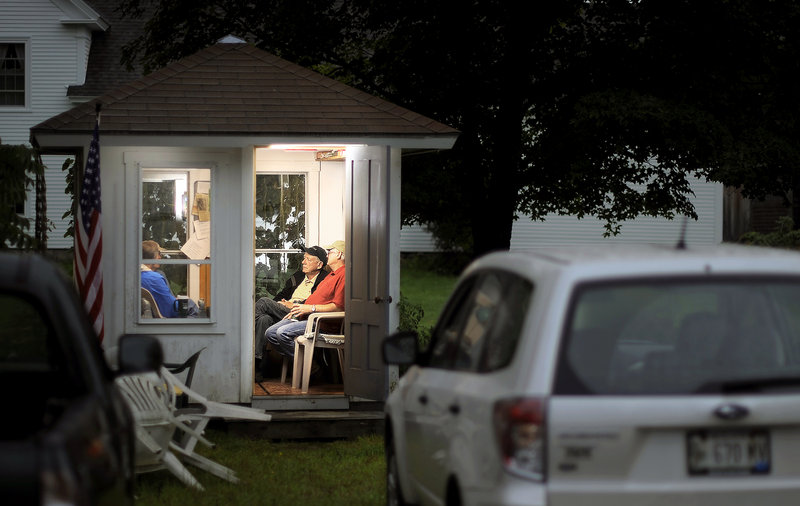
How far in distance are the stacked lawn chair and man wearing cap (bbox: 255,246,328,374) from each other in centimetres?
346

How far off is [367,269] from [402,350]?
5620 mm

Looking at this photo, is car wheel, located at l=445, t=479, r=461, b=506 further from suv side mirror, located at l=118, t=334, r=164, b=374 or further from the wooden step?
the wooden step

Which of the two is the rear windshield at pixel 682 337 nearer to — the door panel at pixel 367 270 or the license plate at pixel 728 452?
the license plate at pixel 728 452

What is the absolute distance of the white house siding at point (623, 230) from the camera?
33.5 meters

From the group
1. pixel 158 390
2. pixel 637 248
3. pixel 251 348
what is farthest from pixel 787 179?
pixel 637 248

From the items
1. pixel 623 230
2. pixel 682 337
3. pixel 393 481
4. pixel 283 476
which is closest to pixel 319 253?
pixel 283 476

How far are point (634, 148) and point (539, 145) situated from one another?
52.6 inches

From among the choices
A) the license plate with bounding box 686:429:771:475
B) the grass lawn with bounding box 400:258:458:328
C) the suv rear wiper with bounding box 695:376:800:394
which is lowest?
the grass lawn with bounding box 400:258:458:328

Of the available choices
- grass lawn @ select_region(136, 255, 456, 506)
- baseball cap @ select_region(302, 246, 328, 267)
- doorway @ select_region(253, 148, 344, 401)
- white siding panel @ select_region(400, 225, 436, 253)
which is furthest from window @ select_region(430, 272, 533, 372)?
white siding panel @ select_region(400, 225, 436, 253)

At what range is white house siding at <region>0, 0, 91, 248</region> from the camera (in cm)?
3125

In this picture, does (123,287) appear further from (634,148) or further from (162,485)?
(634,148)

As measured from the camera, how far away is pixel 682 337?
4.83 meters

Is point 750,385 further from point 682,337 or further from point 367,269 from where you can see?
point 367,269

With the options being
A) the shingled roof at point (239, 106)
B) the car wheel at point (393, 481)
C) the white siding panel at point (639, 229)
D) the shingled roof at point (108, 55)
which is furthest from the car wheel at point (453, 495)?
the white siding panel at point (639, 229)
